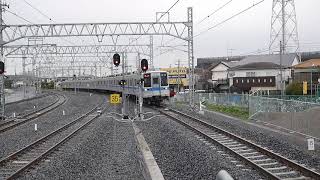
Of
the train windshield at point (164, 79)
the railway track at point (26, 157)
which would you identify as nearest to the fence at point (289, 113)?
the train windshield at point (164, 79)

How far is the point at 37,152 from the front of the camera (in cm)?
1364

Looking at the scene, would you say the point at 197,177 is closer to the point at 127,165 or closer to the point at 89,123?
the point at 127,165

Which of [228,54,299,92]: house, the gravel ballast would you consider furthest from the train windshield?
[228,54,299,92]: house

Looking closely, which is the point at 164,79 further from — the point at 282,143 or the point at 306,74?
the point at 306,74

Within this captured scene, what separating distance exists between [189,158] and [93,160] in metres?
2.56

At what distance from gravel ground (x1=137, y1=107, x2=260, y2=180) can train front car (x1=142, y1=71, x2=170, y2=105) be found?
672 inches

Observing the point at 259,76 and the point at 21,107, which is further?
the point at 259,76

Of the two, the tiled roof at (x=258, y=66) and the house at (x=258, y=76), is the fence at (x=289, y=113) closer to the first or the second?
the house at (x=258, y=76)

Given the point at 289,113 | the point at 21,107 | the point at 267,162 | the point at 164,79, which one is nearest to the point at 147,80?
the point at 164,79

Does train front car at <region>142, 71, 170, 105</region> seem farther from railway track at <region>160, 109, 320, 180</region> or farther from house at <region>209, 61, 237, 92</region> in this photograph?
house at <region>209, 61, 237, 92</region>

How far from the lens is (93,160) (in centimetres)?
1179

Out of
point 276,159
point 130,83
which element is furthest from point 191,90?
point 276,159

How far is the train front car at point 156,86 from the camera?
115ft

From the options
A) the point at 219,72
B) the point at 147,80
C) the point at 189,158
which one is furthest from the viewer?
the point at 219,72
